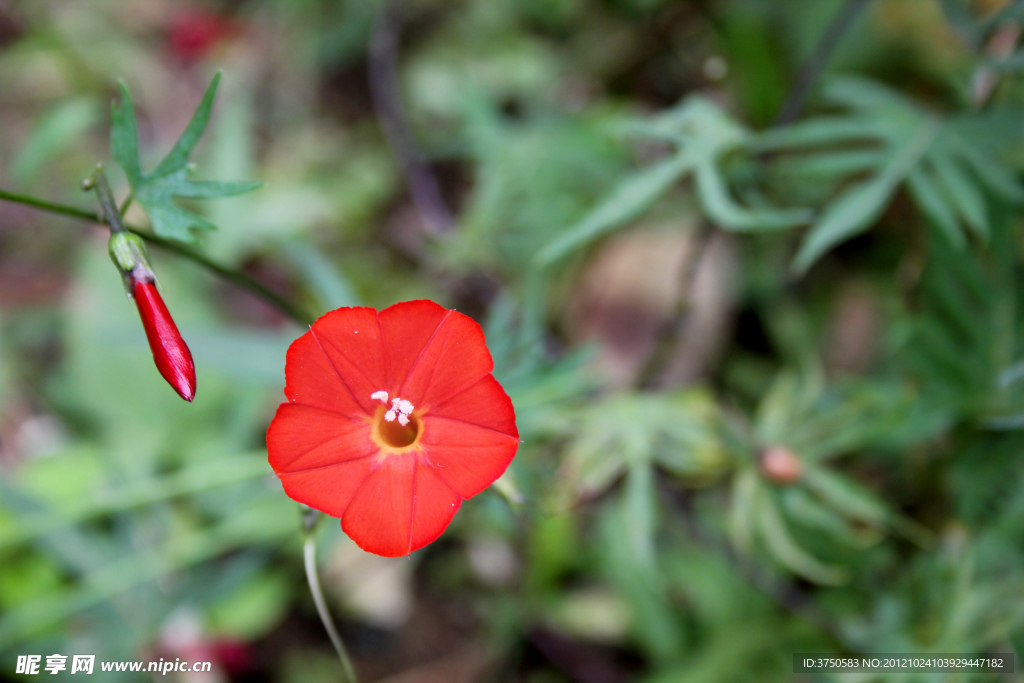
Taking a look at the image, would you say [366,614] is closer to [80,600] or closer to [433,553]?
[433,553]

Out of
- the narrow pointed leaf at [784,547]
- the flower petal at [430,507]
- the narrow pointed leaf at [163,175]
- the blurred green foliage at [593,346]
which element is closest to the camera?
the flower petal at [430,507]

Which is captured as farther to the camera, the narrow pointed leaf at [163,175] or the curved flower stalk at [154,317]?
the narrow pointed leaf at [163,175]

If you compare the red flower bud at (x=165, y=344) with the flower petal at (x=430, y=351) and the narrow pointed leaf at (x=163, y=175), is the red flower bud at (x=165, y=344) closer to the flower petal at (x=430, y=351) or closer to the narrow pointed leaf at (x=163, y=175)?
the narrow pointed leaf at (x=163, y=175)

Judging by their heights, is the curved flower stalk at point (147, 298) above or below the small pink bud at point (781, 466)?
above

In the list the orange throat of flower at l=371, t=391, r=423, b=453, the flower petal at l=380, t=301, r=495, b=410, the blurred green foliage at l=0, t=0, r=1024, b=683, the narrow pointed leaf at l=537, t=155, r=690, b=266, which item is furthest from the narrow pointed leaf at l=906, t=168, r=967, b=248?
the orange throat of flower at l=371, t=391, r=423, b=453

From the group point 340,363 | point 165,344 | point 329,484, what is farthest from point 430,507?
point 165,344

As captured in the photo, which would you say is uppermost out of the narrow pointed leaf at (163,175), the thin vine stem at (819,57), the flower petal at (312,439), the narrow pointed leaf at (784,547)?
the thin vine stem at (819,57)


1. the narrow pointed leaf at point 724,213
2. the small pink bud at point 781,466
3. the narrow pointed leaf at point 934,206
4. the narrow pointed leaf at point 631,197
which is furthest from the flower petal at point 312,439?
the narrow pointed leaf at point 934,206
